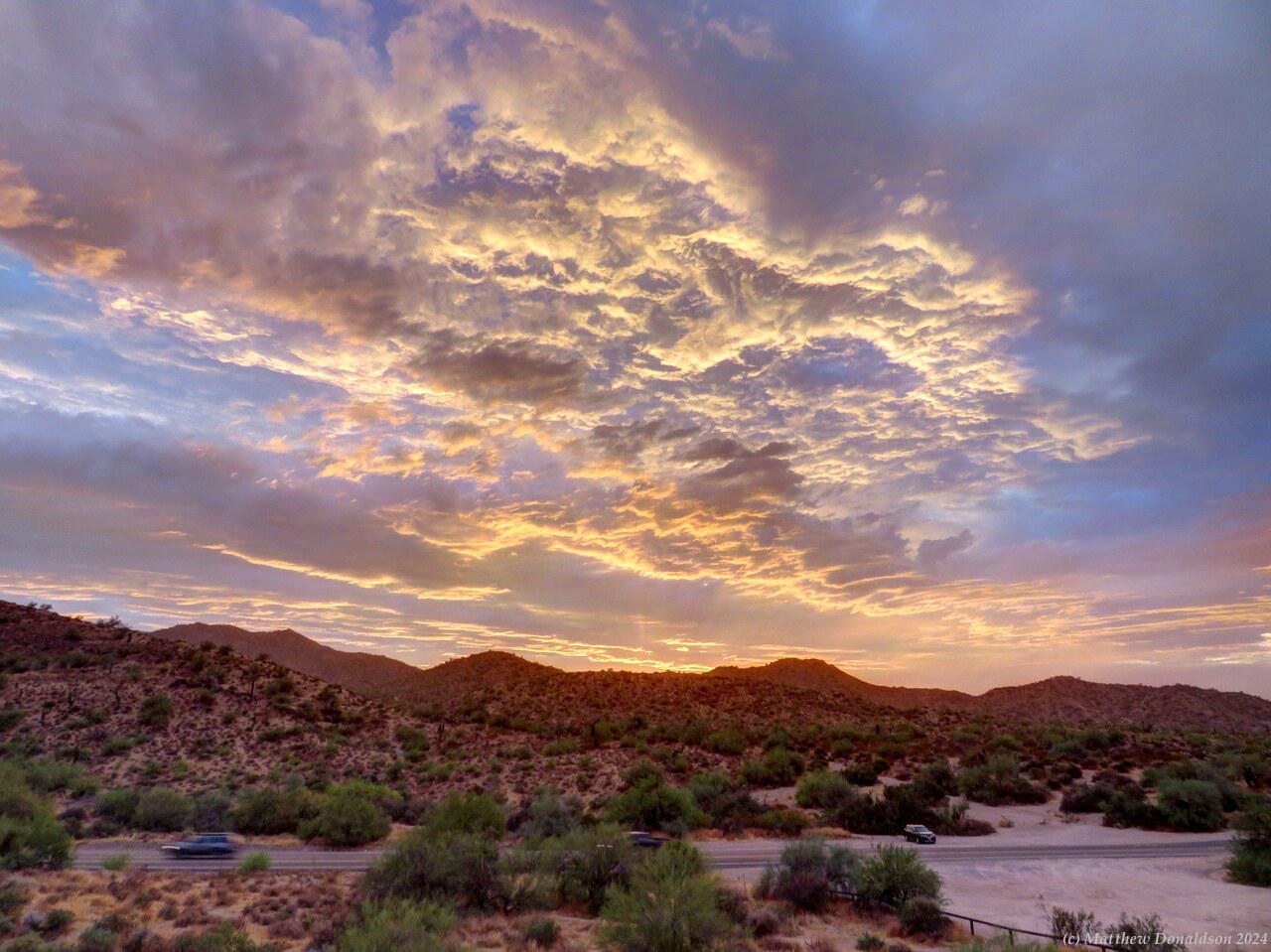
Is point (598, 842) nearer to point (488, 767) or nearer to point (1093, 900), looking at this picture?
point (1093, 900)

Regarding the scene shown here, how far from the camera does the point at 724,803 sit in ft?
148

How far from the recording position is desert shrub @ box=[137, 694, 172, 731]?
193 ft

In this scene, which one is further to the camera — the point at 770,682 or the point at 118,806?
the point at 770,682

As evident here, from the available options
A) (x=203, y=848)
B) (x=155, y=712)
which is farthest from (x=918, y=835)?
(x=155, y=712)

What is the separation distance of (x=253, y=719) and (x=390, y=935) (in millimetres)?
55077

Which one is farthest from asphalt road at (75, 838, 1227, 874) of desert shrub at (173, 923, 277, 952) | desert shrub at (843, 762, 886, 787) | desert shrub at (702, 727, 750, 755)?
desert shrub at (702, 727, 750, 755)

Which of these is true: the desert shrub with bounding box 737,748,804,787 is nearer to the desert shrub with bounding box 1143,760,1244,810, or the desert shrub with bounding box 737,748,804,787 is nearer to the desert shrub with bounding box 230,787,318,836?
the desert shrub with bounding box 1143,760,1244,810

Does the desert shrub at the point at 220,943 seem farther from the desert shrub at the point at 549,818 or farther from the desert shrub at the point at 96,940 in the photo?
the desert shrub at the point at 549,818

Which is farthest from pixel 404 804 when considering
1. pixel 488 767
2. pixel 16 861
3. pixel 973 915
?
pixel 973 915

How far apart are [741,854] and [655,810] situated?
6992mm

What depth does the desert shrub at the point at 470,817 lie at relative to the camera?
3102 cm

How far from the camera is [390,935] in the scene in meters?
16.2

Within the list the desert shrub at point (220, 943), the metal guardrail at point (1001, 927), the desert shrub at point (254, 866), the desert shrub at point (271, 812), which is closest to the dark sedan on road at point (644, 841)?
the metal guardrail at point (1001, 927)

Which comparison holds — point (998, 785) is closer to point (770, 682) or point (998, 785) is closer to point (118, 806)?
point (118, 806)
